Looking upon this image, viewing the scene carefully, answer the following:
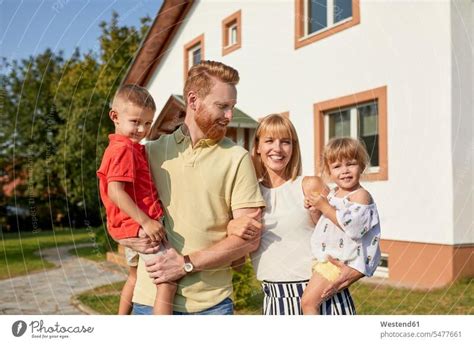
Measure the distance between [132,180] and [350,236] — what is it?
557 millimetres

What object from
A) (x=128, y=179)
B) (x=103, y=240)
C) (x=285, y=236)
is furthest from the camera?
(x=103, y=240)

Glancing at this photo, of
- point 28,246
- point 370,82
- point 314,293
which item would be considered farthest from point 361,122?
point 28,246

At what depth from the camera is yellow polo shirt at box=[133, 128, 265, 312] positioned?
1.23 metres

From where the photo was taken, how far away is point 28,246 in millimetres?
1766


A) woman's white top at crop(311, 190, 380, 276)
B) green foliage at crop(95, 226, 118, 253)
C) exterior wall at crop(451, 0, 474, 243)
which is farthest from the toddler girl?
exterior wall at crop(451, 0, 474, 243)

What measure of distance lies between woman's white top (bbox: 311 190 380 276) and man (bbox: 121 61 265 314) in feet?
0.56

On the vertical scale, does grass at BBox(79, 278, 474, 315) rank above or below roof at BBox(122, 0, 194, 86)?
below

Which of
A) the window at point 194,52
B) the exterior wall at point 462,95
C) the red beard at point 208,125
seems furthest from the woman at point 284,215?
the exterior wall at point 462,95

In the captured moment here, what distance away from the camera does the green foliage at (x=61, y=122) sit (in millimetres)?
1593

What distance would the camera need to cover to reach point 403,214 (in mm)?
1909

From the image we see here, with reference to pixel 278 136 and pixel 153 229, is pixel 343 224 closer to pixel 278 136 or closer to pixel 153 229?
pixel 278 136
